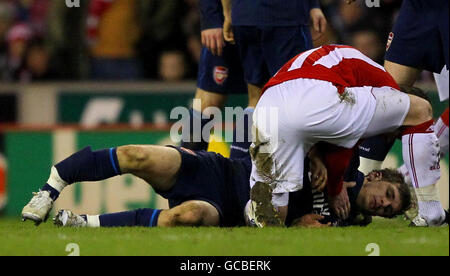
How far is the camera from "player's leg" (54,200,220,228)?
5.91m

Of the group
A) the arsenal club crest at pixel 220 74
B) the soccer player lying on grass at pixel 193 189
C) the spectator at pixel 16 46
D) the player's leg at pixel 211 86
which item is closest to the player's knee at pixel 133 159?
the soccer player lying on grass at pixel 193 189

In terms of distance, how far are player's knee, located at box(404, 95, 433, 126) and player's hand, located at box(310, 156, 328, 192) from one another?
1.86 feet

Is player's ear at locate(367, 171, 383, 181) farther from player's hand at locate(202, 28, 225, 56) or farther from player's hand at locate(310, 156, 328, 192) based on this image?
player's hand at locate(202, 28, 225, 56)

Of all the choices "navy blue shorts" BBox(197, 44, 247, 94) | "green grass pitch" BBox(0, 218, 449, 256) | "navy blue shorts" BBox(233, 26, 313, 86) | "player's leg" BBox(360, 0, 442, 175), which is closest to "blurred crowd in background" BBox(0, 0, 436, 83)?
"navy blue shorts" BBox(197, 44, 247, 94)

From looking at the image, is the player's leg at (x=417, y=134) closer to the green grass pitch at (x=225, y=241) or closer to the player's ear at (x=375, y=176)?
the player's ear at (x=375, y=176)

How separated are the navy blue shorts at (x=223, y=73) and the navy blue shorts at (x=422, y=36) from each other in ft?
3.90

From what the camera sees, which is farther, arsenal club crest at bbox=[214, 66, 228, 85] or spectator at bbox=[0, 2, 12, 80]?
spectator at bbox=[0, 2, 12, 80]

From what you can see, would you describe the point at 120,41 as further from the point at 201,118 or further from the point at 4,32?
the point at 201,118

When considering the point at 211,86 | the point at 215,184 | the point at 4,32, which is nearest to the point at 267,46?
the point at 211,86

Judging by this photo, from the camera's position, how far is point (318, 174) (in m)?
5.93

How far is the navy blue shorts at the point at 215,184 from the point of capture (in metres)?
6.04
